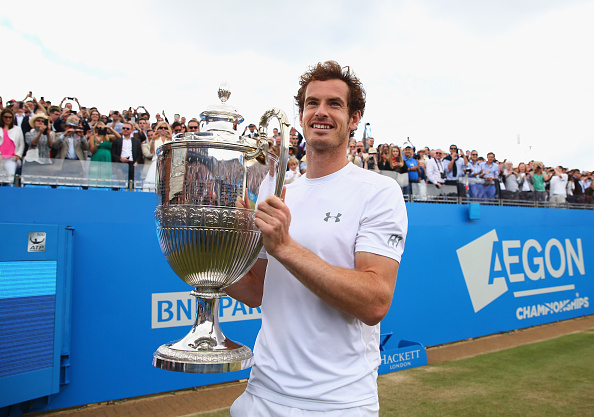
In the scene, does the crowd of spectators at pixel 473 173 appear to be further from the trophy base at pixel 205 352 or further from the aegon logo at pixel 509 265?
the trophy base at pixel 205 352

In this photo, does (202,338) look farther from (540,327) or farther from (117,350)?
(540,327)

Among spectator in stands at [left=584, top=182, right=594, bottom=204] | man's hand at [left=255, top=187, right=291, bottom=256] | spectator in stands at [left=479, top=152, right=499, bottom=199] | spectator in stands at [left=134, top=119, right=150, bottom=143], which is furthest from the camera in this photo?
spectator in stands at [left=584, top=182, right=594, bottom=204]

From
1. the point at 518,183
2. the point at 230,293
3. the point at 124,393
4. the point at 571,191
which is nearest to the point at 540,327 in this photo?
the point at 518,183

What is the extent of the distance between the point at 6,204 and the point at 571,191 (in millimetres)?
12322

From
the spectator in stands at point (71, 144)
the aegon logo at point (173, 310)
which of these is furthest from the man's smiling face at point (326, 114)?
the spectator in stands at point (71, 144)

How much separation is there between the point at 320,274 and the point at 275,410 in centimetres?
48

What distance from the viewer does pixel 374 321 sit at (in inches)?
54.8

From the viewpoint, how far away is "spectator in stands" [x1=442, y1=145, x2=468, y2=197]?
883 centimetres

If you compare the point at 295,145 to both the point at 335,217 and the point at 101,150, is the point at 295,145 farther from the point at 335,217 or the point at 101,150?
the point at 335,217

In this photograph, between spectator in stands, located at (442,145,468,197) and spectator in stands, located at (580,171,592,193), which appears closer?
spectator in stands, located at (442,145,468,197)

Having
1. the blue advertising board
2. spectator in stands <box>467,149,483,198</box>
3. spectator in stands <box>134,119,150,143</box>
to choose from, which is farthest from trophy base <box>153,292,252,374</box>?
spectator in stands <box>467,149,483,198</box>

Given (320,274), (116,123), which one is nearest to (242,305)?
(116,123)

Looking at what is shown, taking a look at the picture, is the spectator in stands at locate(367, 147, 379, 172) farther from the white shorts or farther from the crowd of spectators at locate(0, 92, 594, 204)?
the white shorts

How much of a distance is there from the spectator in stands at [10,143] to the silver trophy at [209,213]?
4.09m
